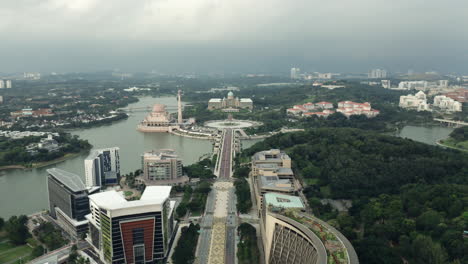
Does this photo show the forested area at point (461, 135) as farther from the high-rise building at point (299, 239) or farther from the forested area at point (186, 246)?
the forested area at point (186, 246)

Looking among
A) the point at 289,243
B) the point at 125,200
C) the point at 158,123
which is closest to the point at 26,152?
the point at 158,123

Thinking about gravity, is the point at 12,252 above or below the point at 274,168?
below

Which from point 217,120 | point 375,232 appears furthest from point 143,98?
point 375,232

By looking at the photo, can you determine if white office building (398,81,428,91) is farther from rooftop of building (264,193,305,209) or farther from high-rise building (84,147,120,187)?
rooftop of building (264,193,305,209)

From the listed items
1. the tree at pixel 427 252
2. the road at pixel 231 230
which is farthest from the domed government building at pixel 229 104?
the tree at pixel 427 252

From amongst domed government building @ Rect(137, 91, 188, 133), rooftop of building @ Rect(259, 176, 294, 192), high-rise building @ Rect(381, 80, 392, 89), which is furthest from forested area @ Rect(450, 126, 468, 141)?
high-rise building @ Rect(381, 80, 392, 89)

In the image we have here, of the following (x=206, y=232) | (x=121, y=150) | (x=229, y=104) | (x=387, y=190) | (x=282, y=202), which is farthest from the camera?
(x=229, y=104)

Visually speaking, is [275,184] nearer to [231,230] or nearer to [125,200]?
[231,230]
